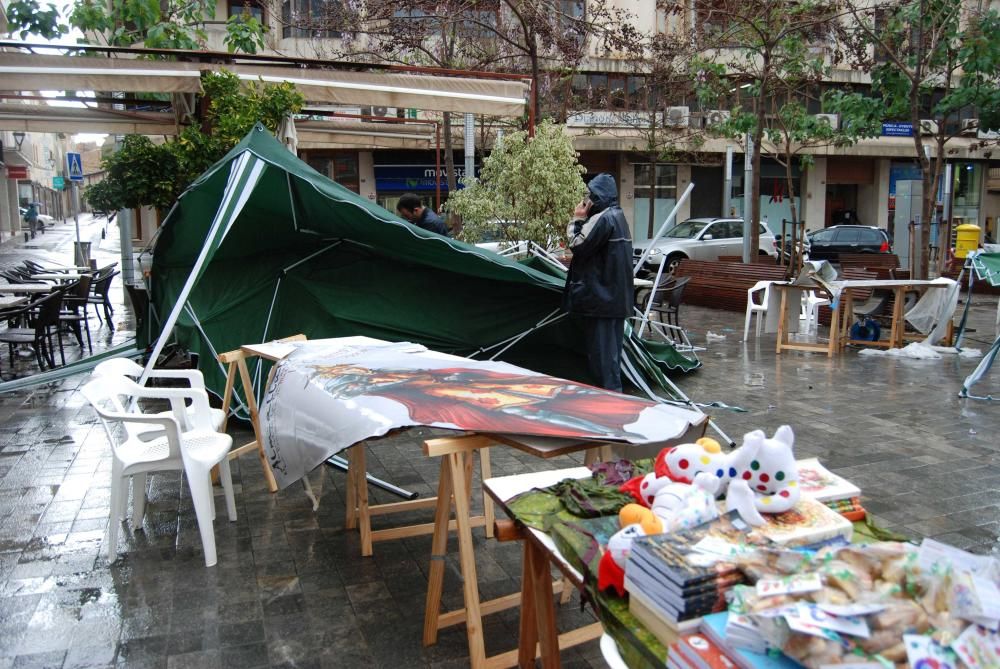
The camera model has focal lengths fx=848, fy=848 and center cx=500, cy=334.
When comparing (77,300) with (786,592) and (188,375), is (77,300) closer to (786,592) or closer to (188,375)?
(188,375)

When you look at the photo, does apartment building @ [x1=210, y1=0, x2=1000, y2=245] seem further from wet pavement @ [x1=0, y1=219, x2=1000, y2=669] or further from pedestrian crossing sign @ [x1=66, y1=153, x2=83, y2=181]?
wet pavement @ [x1=0, y1=219, x2=1000, y2=669]

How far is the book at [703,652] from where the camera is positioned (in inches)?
62.6

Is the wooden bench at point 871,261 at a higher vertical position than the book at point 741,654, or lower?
lower

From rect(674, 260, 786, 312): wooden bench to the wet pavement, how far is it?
6.14 meters

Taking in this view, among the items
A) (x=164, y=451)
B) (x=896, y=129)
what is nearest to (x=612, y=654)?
(x=164, y=451)

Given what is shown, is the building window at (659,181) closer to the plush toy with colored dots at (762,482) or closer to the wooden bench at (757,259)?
the wooden bench at (757,259)

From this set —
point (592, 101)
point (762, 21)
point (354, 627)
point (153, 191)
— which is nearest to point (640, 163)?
point (592, 101)

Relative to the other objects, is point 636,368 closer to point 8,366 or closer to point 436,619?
point 436,619

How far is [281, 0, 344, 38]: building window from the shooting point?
16734 mm

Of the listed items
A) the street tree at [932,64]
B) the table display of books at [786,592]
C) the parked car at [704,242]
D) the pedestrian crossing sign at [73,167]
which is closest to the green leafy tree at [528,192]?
the street tree at [932,64]

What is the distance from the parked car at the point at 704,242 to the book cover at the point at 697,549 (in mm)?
16853

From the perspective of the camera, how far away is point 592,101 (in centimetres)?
2412

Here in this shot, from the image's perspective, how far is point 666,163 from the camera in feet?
93.9

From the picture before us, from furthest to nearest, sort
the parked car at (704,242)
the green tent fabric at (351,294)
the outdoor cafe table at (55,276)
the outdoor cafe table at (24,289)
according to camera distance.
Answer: the parked car at (704,242)
the outdoor cafe table at (55,276)
the outdoor cafe table at (24,289)
the green tent fabric at (351,294)
